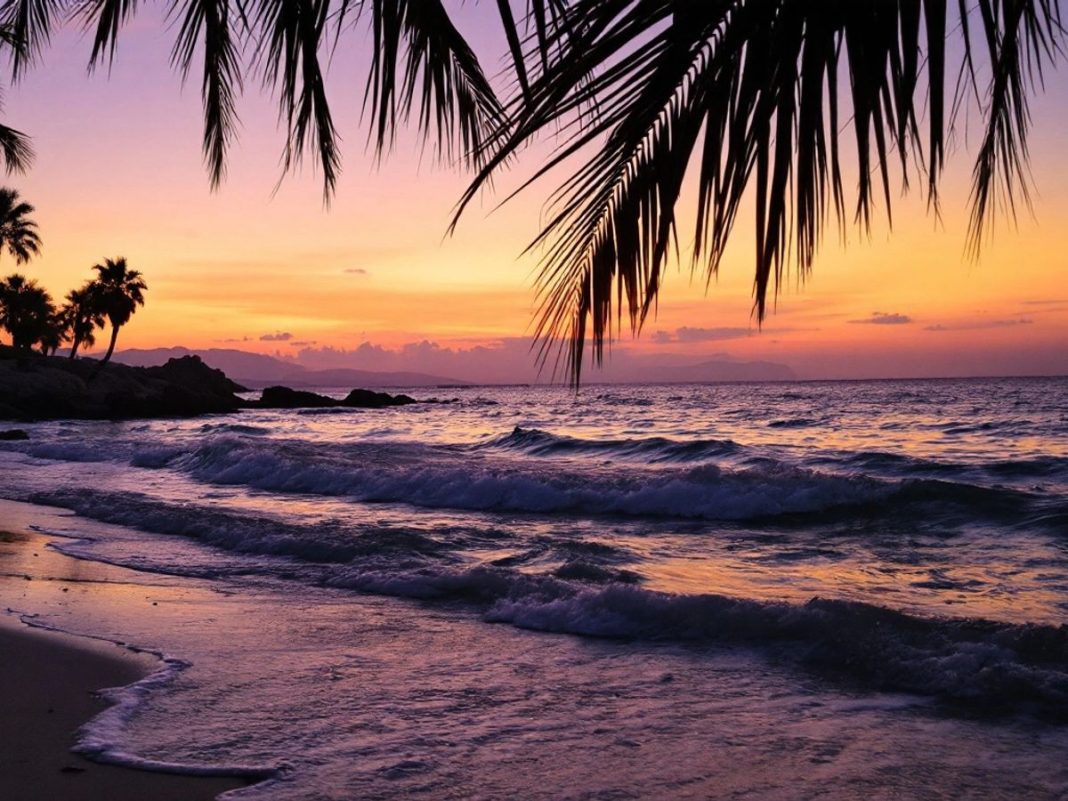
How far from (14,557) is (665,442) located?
17699mm

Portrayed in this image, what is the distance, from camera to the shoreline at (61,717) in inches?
140

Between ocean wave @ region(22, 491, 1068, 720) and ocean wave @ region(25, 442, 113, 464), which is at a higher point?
ocean wave @ region(22, 491, 1068, 720)

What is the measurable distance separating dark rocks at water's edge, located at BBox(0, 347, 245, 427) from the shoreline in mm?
41017

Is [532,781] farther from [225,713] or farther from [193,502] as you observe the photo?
[193,502]

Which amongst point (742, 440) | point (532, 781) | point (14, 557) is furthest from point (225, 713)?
point (742, 440)

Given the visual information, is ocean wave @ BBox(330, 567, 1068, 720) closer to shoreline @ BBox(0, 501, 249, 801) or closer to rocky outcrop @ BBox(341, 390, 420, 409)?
shoreline @ BBox(0, 501, 249, 801)

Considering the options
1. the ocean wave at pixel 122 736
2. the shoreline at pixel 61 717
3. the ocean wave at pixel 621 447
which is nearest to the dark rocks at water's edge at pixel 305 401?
the ocean wave at pixel 621 447

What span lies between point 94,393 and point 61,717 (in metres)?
47.5

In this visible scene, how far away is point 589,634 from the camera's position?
6.42 metres

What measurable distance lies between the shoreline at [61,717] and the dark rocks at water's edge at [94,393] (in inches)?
1615

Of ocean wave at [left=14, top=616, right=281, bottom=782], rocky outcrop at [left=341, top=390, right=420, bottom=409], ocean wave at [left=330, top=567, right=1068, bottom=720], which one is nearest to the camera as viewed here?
ocean wave at [left=14, top=616, right=281, bottom=782]

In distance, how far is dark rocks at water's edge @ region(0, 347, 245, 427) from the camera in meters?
44.1

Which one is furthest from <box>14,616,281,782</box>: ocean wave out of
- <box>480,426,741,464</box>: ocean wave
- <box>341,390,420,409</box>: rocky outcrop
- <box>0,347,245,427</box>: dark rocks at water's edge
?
<box>341,390,420,409</box>: rocky outcrop

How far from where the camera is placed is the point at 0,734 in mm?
4102
